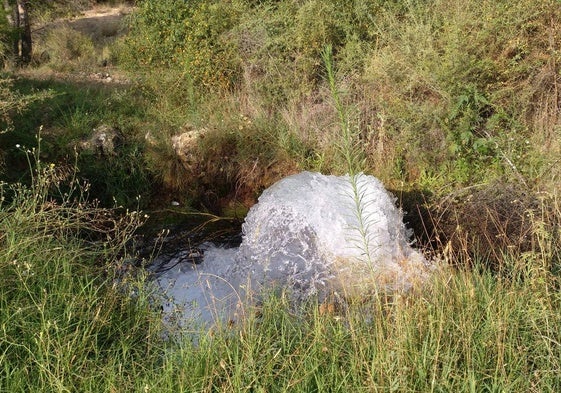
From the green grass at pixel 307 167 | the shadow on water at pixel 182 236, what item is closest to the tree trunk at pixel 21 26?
the green grass at pixel 307 167

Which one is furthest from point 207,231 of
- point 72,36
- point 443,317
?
point 72,36

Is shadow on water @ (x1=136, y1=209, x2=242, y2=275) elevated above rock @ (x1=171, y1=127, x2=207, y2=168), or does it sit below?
below

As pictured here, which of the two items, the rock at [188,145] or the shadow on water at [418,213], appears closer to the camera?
the shadow on water at [418,213]

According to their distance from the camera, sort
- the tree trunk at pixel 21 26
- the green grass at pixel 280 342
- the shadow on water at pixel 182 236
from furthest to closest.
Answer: the tree trunk at pixel 21 26 < the shadow on water at pixel 182 236 < the green grass at pixel 280 342

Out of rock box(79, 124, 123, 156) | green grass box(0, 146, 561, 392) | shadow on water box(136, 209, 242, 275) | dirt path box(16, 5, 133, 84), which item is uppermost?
dirt path box(16, 5, 133, 84)

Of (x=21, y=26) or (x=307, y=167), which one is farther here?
(x=21, y=26)

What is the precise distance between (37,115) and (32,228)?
16.4 feet

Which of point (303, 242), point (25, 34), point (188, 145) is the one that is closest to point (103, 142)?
point (188, 145)

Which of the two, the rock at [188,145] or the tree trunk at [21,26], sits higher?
the tree trunk at [21,26]

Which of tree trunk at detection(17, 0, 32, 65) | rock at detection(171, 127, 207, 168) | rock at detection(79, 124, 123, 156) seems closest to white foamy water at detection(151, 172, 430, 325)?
rock at detection(171, 127, 207, 168)

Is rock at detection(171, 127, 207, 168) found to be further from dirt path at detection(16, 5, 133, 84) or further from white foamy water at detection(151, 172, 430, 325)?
dirt path at detection(16, 5, 133, 84)

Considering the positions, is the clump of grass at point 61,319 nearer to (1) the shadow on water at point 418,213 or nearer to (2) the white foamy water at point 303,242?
(2) the white foamy water at point 303,242

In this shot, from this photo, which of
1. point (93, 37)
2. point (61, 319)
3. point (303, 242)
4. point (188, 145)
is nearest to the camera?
point (61, 319)

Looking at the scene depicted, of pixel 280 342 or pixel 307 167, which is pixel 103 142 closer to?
pixel 307 167
